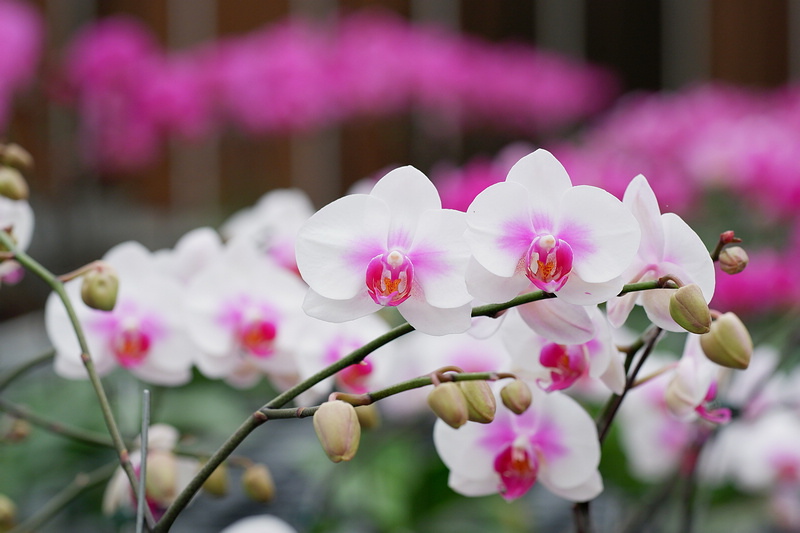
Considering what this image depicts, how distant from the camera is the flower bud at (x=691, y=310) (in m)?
0.23

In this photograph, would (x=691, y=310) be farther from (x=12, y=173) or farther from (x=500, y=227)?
(x=12, y=173)

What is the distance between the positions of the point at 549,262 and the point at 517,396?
0.04 m

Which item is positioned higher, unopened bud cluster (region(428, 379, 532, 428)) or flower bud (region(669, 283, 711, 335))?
flower bud (region(669, 283, 711, 335))

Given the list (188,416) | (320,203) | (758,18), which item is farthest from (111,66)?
(758,18)

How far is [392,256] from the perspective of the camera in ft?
0.83

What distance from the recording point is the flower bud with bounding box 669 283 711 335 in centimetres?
23

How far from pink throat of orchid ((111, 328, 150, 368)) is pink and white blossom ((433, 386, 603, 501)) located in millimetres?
133

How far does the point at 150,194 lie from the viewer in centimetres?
280

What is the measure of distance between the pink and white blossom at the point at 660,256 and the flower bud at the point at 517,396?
0.03 m

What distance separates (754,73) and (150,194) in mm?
2222

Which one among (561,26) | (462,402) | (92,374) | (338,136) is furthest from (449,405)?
(561,26)

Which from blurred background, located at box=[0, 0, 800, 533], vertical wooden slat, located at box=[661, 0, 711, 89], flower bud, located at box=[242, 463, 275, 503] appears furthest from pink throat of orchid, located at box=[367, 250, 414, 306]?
vertical wooden slat, located at box=[661, 0, 711, 89]

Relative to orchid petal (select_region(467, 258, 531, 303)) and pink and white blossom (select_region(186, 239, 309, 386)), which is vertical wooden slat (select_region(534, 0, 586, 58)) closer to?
pink and white blossom (select_region(186, 239, 309, 386))

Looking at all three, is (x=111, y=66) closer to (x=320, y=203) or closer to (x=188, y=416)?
(x=188, y=416)
